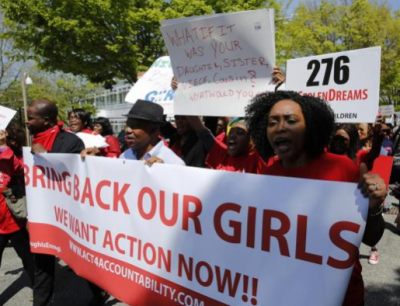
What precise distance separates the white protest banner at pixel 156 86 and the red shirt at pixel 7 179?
125 centimetres

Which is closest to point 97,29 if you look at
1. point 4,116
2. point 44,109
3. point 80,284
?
point 4,116

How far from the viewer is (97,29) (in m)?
13.6

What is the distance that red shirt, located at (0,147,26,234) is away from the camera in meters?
3.56

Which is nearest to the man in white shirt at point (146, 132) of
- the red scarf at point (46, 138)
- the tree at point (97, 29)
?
the red scarf at point (46, 138)

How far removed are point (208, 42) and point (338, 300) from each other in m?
2.07

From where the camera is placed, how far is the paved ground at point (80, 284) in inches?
148

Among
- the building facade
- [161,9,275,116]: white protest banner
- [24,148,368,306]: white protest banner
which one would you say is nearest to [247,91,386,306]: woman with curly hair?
[24,148,368,306]: white protest banner

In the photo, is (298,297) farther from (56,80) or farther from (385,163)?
(56,80)

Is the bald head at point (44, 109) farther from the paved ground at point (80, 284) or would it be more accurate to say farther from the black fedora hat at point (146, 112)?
the paved ground at point (80, 284)

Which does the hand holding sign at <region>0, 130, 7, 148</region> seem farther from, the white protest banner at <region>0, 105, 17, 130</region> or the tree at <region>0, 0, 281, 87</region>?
the tree at <region>0, 0, 281, 87</region>

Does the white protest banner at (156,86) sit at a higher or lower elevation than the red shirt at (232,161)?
higher

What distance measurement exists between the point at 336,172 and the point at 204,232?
28.6 inches

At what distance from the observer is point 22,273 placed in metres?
4.57

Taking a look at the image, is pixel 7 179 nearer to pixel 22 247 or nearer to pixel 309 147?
pixel 22 247
